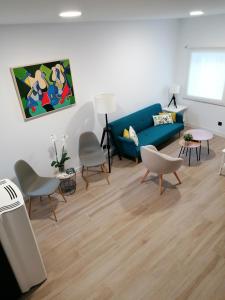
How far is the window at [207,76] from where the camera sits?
5023 millimetres

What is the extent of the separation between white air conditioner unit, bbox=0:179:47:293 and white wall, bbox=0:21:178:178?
4.35 ft

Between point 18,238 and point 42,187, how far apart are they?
4.09 ft

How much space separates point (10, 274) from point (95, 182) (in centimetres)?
214

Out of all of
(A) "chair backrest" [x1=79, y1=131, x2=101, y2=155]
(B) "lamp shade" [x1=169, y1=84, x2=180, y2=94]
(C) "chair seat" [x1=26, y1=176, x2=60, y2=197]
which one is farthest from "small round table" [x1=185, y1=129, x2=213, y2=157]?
(C) "chair seat" [x1=26, y1=176, x2=60, y2=197]

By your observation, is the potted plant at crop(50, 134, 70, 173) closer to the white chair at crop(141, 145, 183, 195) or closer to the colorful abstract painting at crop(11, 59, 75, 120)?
the colorful abstract painting at crop(11, 59, 75, 120)

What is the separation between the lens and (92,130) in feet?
14.7

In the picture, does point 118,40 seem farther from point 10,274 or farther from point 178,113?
point 10,274

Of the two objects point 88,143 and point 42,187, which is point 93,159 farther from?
point 42,187

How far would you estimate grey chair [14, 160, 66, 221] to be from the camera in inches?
128

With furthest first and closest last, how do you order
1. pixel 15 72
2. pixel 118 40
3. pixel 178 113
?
1. pixel 178 113
2. pixel 118 40
3. pixel 15 72

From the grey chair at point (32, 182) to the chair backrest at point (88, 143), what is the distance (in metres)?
0.95

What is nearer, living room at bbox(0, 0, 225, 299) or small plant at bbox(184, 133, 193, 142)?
living room at bbox(0, 0, 225, 299)

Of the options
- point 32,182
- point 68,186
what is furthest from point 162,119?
point 32,182

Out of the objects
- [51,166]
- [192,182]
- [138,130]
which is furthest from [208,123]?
[51,166]
